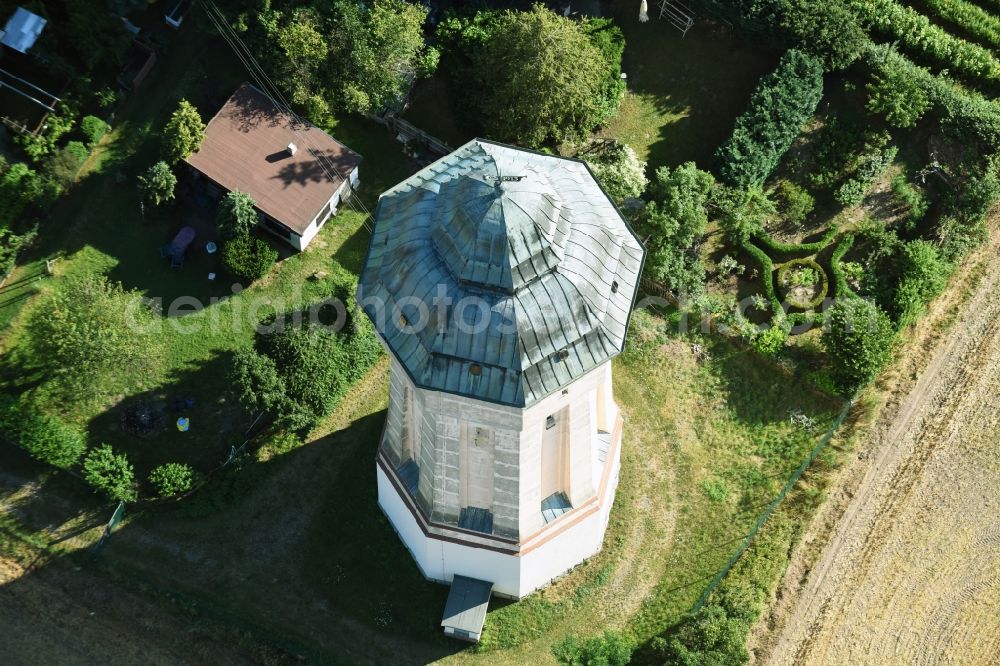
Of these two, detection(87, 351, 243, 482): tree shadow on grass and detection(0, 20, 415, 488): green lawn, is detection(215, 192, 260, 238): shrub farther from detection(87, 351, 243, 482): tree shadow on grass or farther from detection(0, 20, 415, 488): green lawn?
detection(87, 351, 243, 482): tree shadow on grass

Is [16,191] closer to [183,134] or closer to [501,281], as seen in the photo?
[183,134]

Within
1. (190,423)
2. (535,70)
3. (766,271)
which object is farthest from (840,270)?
(190,423)

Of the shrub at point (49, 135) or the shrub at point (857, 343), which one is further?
the shrub at point (49, 135)

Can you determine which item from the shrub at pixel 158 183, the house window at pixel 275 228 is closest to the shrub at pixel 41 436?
the shrub at pixel 158 183

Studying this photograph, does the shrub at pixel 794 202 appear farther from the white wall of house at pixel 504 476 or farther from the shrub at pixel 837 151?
the white wall of house at pixel 504 476

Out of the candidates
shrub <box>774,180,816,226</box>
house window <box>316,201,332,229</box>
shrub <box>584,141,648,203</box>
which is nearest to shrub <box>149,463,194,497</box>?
house window <box>316,201,332,229</box>
